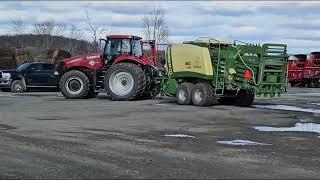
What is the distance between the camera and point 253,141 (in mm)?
11523

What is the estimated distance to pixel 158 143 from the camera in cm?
1113

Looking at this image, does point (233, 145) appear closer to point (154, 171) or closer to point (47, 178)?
point (154, 171)

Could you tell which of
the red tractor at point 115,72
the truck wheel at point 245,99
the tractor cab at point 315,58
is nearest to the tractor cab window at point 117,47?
the red tractor at point 115,72

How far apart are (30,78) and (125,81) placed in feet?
30.8

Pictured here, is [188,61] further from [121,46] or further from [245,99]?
[121,46]

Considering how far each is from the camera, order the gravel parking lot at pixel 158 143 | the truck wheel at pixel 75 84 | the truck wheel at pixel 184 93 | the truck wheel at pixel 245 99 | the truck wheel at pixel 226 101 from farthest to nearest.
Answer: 1. the truck wheel at pixel 75 84
2. the truck wheel at pixel 226 101
3. the truck wheel at pixel 245 99
4. the truck wheel at pixel 184 93
5. the gravel parking lot at pixel 158 143

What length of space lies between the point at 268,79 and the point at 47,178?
492 inches

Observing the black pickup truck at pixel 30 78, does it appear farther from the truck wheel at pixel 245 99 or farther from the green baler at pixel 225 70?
the truck wheel at pixel 245 99

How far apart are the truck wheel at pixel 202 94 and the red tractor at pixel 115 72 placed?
293 centimetres

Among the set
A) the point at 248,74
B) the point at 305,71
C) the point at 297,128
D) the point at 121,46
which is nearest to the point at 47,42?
the point at 305,71

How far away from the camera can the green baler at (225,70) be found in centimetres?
1900

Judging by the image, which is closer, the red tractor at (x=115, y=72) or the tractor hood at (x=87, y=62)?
the red tractor at (x=115, y=72)

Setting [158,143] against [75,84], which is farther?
[75,84]

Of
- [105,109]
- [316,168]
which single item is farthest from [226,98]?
[316,168]
